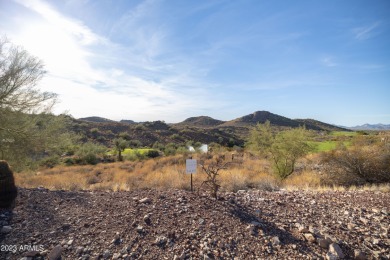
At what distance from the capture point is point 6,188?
5793mm

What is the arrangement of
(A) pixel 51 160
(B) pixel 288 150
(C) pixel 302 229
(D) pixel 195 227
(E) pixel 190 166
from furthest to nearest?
(A) pixel 51 160 → (B) pixel 288 150 → (E) pixel 190 166 → (D) pixel 195 227 → (C) pixel 302 229

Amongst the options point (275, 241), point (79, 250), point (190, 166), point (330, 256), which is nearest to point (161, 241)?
point (79, 250)

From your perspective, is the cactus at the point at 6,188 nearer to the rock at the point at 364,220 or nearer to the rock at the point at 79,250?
the rock at the point at 79,250

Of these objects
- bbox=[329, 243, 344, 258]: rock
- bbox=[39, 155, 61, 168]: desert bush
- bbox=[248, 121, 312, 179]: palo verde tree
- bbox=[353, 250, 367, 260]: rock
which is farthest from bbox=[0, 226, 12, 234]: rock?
bbox=[248, 121, 312, 179]: palo verde tree

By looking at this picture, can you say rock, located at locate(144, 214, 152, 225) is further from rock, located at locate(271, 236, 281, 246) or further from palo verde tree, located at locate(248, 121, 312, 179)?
palo verde tree, located at locate(248, 121, 312, 179)

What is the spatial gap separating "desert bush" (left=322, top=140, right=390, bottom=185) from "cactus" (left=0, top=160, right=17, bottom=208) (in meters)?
12.5

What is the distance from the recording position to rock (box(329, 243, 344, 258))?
13.1 feet

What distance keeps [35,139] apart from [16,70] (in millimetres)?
3042

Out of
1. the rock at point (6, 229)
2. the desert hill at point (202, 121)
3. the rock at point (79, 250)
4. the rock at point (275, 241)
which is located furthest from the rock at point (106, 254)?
the desert hill at point (202, 121)

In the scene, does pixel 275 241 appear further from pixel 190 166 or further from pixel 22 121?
pixel 22 121

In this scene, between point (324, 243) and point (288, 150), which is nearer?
point (324, 243)

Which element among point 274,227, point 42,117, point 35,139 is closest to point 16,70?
point 42,117

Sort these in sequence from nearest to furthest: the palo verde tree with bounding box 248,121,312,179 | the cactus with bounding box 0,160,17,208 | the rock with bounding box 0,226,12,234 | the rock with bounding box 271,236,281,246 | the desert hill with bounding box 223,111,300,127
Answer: the rock with bounding box 271,236,281,246, the rock with bounding box 0,226,12,234, the cactus with bounding box 0,160,17,208, the palo verde tree with bounding box 248,121,312,179, the desert hill with bounding box 223,111,300,127

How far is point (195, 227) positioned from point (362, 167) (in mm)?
9744
